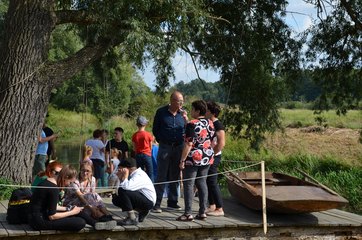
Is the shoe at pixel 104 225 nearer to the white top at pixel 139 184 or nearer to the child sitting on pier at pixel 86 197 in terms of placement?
the child sitting on pier at pixel 86 197

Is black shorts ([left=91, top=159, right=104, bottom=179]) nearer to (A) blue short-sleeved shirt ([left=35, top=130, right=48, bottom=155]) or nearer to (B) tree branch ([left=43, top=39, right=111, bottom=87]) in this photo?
(A) blue short-sleeved shirt ([left=35, top=130, right=48, bottom=155])

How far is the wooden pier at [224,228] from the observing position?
6805mm

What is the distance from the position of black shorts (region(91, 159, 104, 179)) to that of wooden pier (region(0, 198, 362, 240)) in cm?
186

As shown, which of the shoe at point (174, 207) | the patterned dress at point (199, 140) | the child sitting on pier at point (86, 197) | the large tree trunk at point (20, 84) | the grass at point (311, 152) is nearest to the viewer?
the child sitting on pier at point (86, 197)

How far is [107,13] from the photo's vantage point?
9.09 m

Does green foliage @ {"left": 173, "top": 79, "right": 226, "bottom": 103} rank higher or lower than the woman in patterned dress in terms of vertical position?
higher

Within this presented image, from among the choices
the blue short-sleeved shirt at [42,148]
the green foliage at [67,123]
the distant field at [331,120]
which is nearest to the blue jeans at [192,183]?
the blue short-sleeved shirt at [42,148]

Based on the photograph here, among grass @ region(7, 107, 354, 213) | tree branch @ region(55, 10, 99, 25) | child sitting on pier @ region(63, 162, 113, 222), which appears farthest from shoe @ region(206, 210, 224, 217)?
tree branch @ region(55, 10, 99, 25)

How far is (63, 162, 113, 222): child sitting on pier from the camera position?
7035 millimetres

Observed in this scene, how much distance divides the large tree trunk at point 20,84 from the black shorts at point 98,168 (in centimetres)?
110

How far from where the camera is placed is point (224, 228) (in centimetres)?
739

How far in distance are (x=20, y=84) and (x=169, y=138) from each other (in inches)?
129

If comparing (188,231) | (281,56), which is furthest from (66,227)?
(281,56)

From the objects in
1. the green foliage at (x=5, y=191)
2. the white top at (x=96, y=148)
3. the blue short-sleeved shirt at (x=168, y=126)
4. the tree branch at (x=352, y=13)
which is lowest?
the green foliage at (x=5, y=191)
